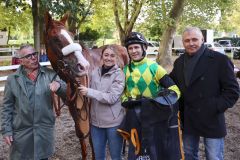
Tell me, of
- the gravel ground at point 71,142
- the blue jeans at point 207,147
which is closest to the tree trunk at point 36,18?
the gravel ground at point 71,142

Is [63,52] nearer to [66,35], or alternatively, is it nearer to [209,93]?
[66,35]

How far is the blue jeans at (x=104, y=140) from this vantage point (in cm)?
315

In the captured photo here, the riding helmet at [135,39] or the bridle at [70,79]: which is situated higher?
the riding helmet at [135,39]

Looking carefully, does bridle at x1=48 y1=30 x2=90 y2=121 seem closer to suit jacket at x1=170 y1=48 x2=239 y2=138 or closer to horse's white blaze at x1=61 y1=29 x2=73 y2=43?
horse's white blaze at x1=61 y1=29 x2=73 y2=43

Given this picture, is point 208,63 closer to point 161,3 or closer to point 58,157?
point 58,157

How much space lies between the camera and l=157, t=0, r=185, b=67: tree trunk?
15.6 meters

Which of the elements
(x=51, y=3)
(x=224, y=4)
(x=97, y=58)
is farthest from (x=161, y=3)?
(x=97, y=58)

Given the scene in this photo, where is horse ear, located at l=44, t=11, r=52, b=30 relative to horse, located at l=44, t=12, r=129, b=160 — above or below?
above

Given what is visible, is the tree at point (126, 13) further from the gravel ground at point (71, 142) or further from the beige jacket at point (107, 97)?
the beige jacket at point (107, 97)

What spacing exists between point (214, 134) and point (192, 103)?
345 millimetres

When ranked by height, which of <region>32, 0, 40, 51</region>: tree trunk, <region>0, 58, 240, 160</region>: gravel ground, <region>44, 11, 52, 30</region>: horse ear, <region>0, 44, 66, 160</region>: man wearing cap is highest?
<region>32, 0, 40, 51</region>: tree trunk

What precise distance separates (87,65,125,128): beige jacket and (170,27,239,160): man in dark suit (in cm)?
58

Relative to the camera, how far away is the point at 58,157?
4660 millimetres

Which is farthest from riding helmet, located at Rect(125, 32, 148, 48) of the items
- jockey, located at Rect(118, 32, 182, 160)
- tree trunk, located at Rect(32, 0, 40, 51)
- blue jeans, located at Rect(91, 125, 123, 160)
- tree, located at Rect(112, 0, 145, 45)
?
tree, located at Rect(112, 0, 145, 45)
